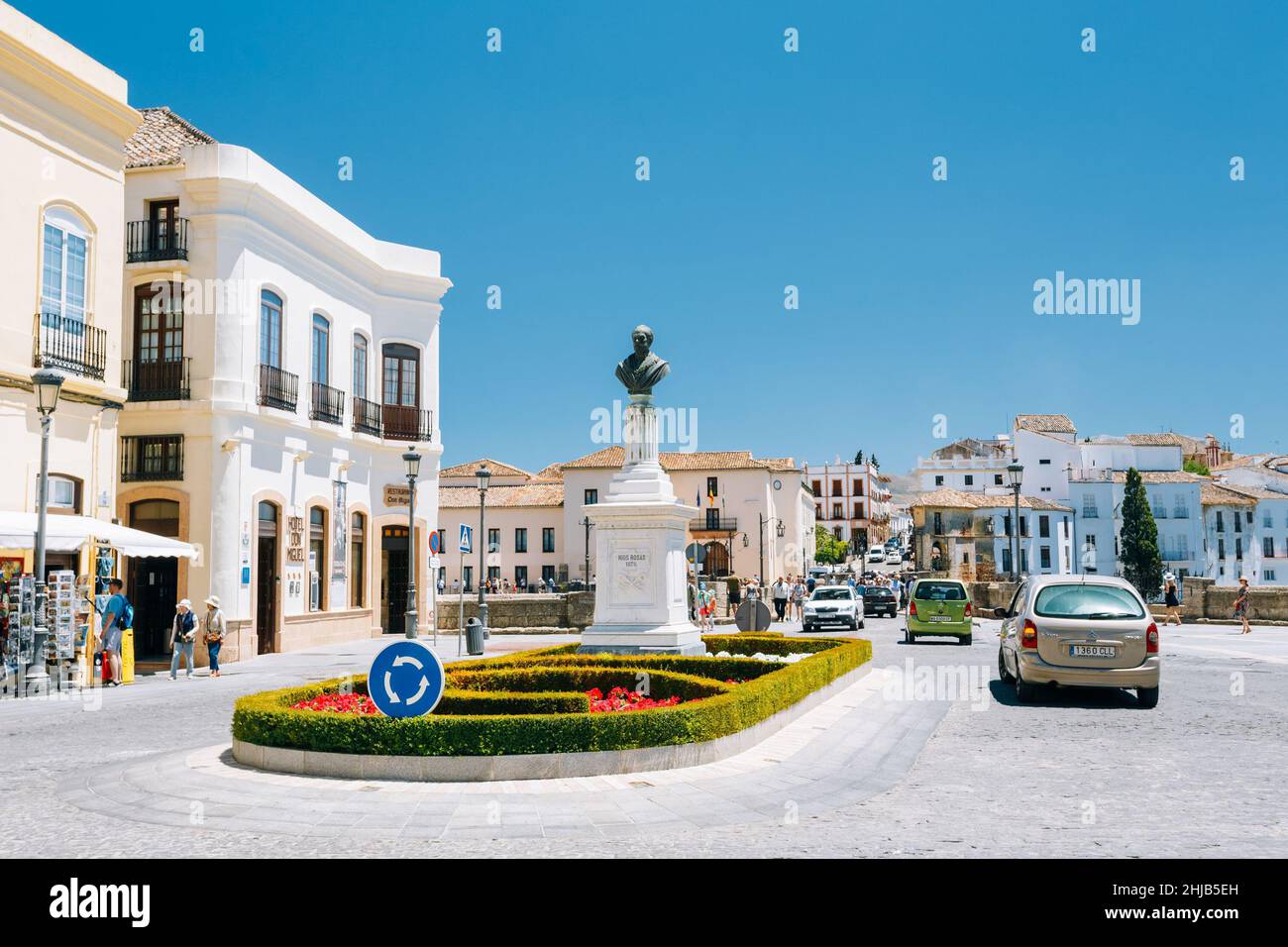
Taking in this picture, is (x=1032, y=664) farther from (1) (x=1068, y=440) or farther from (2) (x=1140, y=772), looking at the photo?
(1) (x=1068, y=440)

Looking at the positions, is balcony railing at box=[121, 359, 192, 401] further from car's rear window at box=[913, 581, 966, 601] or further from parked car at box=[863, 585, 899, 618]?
parked car at box=[863, 585, 899, 618]

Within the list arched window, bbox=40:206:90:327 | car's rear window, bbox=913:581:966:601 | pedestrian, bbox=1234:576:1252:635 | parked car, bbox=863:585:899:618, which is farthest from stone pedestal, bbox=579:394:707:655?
parked car, bbox=863:585:899:618

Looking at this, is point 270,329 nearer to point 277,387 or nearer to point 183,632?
point 277,387

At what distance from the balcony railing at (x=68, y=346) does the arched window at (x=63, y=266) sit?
0.07 metres

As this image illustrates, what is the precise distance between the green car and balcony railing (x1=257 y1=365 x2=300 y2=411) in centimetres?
1675

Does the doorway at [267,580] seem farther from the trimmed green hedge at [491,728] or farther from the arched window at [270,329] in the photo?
the trimmed green hedge at [491,728]

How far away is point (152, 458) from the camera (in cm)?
2425

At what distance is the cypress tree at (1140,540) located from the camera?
73.7 metres

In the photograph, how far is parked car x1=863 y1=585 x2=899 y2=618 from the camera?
148 feet

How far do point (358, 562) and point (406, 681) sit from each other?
22.7 meters

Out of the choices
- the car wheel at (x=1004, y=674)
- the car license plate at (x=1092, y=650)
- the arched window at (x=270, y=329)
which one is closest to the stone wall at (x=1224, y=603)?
the car wheel at (x=1004, y=674)

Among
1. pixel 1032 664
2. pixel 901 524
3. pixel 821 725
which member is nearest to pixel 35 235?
pixel 821 725

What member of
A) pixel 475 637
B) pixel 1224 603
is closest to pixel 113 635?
pixel 475 637

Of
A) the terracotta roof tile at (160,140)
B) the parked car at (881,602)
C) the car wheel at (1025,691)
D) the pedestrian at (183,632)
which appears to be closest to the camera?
the car wheel at (1025,691)
